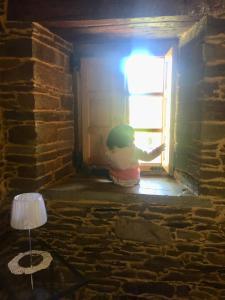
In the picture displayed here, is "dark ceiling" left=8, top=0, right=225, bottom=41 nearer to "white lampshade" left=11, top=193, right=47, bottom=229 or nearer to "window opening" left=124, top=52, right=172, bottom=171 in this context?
"window opening" left=124, top=52, right=172, bottom=171

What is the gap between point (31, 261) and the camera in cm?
231

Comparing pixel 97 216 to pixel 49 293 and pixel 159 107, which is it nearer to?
pixel 49 293

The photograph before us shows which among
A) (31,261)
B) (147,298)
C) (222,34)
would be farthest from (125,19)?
(147,298)

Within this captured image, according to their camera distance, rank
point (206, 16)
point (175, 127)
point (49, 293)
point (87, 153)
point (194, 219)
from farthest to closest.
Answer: point (87, 153), point (175, 127), point (194, 219), point (206, 16), point (49, 293)

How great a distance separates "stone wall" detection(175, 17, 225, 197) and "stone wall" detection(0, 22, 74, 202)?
4.34 ft

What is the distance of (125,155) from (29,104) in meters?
1.01

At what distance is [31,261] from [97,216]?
0.70m

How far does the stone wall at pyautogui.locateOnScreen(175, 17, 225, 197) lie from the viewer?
7.55 ft

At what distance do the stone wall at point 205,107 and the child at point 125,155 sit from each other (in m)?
0.44

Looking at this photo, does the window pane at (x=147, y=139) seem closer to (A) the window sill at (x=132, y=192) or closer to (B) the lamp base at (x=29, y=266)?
(A) the window sill at (x=132, y=192)

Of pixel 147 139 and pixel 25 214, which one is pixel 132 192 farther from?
pixel 25 214

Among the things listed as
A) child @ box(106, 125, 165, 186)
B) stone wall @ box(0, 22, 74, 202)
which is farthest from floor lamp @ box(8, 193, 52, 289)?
child @ box(106, 125, 165, 186)

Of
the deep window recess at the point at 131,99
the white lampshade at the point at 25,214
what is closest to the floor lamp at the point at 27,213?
the white lampshade at the point at 25,214

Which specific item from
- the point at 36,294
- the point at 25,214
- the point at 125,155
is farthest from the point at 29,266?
the point at 125,155
